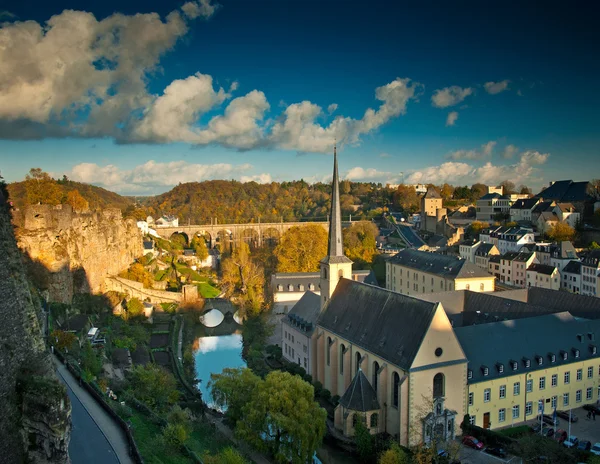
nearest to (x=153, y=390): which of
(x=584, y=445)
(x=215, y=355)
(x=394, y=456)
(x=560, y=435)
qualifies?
(x=394, y=456)

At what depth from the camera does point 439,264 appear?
4731 cm

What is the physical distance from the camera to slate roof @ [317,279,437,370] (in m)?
23.0

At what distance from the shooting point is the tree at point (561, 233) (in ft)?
198

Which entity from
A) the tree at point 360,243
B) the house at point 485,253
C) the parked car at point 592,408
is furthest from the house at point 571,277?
the parked car at point 592,408

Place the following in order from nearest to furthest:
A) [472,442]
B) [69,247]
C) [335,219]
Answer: [472,442] → [335,219] → [69,247]

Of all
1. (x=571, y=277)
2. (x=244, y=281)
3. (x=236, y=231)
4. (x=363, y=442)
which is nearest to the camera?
(x=363, y=442)

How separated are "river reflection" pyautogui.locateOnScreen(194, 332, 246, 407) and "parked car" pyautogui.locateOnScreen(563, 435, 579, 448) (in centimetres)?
2000

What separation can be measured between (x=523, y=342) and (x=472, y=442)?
6568 mm

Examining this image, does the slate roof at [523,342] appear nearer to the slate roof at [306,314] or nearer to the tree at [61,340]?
the slate roof at [306,314]

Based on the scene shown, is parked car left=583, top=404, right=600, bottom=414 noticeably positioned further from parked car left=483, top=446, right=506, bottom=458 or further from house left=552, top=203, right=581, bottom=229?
house left=552, top=203, right=581, bottom=229

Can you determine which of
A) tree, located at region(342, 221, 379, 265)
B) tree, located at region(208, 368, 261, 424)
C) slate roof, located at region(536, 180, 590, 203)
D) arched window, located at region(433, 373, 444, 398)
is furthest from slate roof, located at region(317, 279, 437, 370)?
slate roof, located at region(536, 180, 590, 203)

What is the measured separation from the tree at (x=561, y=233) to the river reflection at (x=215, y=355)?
4002cm

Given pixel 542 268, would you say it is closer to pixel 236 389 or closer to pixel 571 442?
pixel 571 442

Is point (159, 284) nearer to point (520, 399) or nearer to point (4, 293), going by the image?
point (520, 399)
